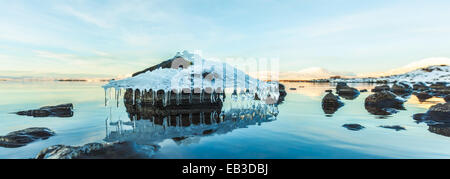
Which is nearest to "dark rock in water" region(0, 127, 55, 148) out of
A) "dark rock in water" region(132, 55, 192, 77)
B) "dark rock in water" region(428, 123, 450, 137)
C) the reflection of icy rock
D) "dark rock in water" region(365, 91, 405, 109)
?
the reflection of icy rock

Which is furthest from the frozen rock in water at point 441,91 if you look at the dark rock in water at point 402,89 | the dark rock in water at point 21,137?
the dark rock in water at point 21,137

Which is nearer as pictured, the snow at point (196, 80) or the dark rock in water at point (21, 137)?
the dark rock in water at point (21, 137)

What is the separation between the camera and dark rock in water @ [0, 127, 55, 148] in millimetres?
10144

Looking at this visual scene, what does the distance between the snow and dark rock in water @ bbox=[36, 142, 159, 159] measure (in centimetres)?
Answer: 1032

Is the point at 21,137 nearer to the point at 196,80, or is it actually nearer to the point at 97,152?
the point at 97,152

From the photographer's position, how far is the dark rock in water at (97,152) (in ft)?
24.5

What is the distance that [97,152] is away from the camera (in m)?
7.82

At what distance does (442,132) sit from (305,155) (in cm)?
956

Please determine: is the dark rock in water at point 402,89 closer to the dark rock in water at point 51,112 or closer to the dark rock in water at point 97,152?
the dark rock in water at point 97,152

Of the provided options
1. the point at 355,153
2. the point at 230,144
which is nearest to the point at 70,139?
the point at 230,144

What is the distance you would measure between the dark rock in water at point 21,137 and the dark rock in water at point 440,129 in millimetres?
21190

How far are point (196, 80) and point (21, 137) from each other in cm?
1256
